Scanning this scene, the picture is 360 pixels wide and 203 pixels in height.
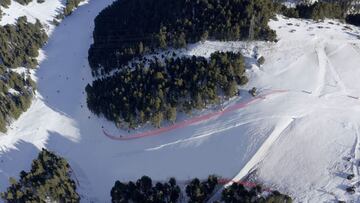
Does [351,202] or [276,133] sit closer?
[351,202]

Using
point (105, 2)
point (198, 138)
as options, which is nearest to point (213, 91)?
point (198, 138)

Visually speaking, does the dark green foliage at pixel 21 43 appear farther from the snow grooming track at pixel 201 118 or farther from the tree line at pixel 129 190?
the snow grooming track at pixel 201 118

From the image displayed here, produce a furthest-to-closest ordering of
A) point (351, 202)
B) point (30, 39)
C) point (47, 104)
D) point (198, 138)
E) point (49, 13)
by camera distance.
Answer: point (49, 13) < point (30, 39) < point (47, 104) < point (198, 138) < point (351, 202)

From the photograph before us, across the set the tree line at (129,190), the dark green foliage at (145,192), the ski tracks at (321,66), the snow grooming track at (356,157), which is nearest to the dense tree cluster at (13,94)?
the tree line at (129,190)

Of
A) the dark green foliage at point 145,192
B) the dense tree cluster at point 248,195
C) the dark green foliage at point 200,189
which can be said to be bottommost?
the dark green foliage at point 145,192

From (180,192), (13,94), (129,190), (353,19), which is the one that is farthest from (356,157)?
(13,94)

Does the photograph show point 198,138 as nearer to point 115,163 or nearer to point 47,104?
point 115,163
